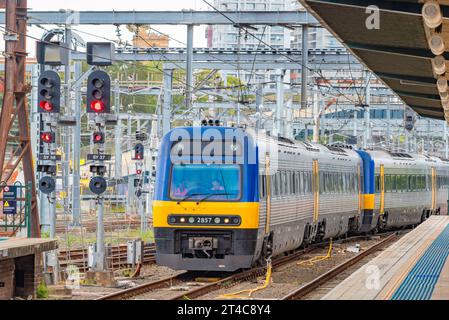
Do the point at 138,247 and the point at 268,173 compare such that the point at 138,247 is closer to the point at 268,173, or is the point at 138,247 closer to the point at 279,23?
the point at 268,173

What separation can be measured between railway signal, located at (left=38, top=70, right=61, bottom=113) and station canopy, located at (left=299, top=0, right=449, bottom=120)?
21.1ft

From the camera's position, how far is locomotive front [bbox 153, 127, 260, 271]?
18641mm

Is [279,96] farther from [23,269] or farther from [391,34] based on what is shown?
[23,269]

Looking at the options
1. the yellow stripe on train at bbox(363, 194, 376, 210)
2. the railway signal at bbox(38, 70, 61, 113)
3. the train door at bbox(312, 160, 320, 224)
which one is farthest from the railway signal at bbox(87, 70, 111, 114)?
the yellow stripe on train at bbox(363, 194, 376, 210)

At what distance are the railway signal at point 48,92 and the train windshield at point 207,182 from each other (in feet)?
11.3

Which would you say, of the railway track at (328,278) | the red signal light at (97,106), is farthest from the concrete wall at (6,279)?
the red signal light at (97,106)

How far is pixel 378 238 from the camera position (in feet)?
110

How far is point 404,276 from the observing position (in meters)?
14.4

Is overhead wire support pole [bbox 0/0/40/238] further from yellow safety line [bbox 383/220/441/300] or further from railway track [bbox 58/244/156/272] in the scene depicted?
yellow safety line [bbox 383/220/441/300]

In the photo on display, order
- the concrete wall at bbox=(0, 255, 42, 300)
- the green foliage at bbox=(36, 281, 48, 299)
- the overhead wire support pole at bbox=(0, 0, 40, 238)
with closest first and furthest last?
1. the concrete wall at bbox=(0, 255, 42, 300)
2. the green foliage at bbox=(36, 281, 48, 299)
3. the overhead wire support pole at bbox=(0, 0, 40, 238)

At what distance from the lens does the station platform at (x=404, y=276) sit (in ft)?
39.7

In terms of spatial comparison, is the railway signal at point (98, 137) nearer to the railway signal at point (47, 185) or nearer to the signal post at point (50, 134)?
the signal post at point (50, 134)

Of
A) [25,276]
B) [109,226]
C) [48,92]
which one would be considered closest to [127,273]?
[48,92]
